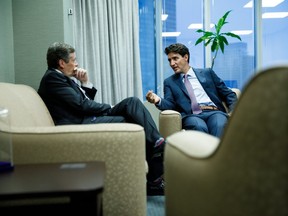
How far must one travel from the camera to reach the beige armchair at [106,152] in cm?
119

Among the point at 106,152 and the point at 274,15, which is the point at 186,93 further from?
the point at 274,15

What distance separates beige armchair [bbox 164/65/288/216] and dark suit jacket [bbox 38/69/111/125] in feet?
4.51

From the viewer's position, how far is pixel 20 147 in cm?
119

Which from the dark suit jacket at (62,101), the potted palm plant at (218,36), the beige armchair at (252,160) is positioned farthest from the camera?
the potted palm plant at (218,36)

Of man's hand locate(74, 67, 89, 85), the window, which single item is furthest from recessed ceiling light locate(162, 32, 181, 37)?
man's hand locate(74, 67, 89, 85)

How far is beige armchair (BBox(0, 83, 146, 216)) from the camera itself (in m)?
1.19

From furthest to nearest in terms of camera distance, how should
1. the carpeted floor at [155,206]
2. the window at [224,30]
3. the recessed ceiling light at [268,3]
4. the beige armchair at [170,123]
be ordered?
1. the recessed ceiling light at [268,3]
2. the window at [224,30]
3. the beige armchair at [170,123]
4. the carpeted floor at [155,206]

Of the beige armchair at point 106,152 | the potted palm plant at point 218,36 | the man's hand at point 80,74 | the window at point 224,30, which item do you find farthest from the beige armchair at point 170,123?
the window at point 224,30

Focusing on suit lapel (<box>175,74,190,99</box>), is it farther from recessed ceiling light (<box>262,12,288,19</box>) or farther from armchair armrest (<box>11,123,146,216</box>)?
recessed ceiling light (<box>262,12,288,19</box>)

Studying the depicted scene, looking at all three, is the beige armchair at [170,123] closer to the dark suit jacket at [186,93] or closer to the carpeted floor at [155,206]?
the dark suit jacket at [186,93]

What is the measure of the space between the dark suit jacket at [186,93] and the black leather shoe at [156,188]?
794 mm

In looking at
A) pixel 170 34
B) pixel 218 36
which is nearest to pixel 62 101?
pixel 218 36

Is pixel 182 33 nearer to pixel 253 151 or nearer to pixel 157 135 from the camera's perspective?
pixel 157 135

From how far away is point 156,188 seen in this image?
2.01 metres
